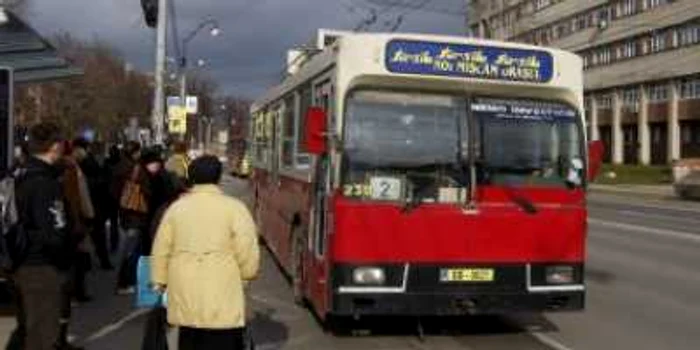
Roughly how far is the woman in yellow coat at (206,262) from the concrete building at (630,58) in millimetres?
81556

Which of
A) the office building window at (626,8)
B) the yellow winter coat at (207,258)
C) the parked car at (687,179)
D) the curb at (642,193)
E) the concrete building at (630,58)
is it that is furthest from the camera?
the office building window at (626,8)

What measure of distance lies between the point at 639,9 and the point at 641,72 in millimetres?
4719

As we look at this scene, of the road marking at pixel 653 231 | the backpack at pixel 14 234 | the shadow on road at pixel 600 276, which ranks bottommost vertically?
the shadow on road at pixel 600 276

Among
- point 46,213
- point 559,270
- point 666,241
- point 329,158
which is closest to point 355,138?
point 329,158

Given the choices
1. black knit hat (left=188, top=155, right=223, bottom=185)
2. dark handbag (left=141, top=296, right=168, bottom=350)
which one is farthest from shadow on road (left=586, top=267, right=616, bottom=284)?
black knit hat (left=188, top=155, right=223, bottom=185)

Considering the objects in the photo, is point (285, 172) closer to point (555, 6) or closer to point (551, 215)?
point (551, 215)

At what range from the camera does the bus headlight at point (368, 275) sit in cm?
1111

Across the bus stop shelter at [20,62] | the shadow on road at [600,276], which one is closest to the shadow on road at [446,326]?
the shadow on road at [600,276]

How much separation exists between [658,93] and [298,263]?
83.1m

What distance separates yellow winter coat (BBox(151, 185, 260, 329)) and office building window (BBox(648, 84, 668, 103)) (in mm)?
87750

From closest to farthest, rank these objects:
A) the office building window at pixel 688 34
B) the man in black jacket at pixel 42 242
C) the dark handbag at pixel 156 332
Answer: the dark handbag at pixel 156 332 < the man in black jacket at pixel 42 242 < the office building window at pixel 688 34

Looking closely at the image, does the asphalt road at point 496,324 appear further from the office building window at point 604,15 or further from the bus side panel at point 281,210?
the office building window at point 604,15

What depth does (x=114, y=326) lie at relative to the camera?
1213 cm

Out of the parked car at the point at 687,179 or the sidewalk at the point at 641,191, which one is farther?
the sidewalk at the point at 641,191
